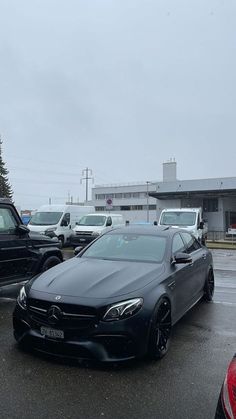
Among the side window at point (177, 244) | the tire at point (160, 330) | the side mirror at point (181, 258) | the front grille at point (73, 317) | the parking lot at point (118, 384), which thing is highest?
the side window at point (177, 244)

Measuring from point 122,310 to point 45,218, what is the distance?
54.3 ft

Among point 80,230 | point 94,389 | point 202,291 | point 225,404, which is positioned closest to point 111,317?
point 94,389

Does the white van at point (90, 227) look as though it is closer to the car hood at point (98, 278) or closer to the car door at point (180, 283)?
the car door at point (180, 283)

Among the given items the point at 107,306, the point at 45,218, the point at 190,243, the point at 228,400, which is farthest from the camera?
the point at 45,218

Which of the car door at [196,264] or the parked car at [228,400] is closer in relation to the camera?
the parked car at [228,400]

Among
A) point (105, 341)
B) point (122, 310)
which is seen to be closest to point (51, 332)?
point (105, 341)

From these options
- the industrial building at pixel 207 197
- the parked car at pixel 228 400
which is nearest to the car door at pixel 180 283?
the parked car at pixel 228 400

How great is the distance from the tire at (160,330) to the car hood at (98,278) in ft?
1.09

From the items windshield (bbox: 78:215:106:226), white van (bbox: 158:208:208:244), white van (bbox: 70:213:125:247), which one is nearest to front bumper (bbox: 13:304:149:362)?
white van (bbox: 70:213:125:247)

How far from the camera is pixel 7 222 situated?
24.4 ft

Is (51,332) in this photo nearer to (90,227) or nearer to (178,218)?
(90,227)

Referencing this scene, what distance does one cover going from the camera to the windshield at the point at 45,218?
20.0m

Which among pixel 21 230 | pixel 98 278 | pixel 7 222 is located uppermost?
pixel 7 222

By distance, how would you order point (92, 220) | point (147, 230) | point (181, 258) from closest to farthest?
point (181, 258) < point (147, 230) < point (92, 220)
